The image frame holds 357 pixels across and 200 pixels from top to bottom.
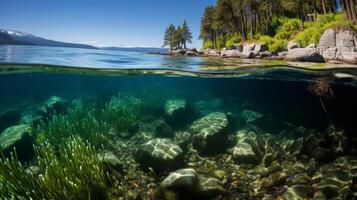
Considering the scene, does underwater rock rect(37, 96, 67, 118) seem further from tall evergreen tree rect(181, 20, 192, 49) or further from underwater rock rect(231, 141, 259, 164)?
tall evergreen tree rect(181, 20, 192, 49)

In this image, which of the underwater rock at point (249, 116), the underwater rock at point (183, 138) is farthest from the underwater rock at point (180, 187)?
the underwater rock at point (249, 116)

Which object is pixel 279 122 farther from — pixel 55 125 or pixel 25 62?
pixel 25 62

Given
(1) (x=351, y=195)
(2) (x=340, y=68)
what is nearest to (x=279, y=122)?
(2) (x=340, y=68)

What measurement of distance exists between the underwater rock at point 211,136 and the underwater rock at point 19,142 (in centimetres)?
716

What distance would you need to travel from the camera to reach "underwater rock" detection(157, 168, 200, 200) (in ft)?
21.6

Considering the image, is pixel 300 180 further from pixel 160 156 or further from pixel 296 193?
pixel 160 156

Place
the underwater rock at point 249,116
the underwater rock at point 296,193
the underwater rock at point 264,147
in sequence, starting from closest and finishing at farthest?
the underwater rock at point 296,193 < the underwater rock at point 264,147 < the underwater rock at point 249,116

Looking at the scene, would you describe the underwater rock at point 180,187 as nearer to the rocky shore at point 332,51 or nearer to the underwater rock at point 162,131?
the underwater rock at point 162,131

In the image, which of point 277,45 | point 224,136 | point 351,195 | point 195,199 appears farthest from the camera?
point 277,45

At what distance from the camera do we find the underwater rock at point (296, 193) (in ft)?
20.7

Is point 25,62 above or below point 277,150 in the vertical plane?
above

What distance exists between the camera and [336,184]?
633 centimetres

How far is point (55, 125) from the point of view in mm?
11078

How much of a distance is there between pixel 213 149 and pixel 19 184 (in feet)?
23.3
